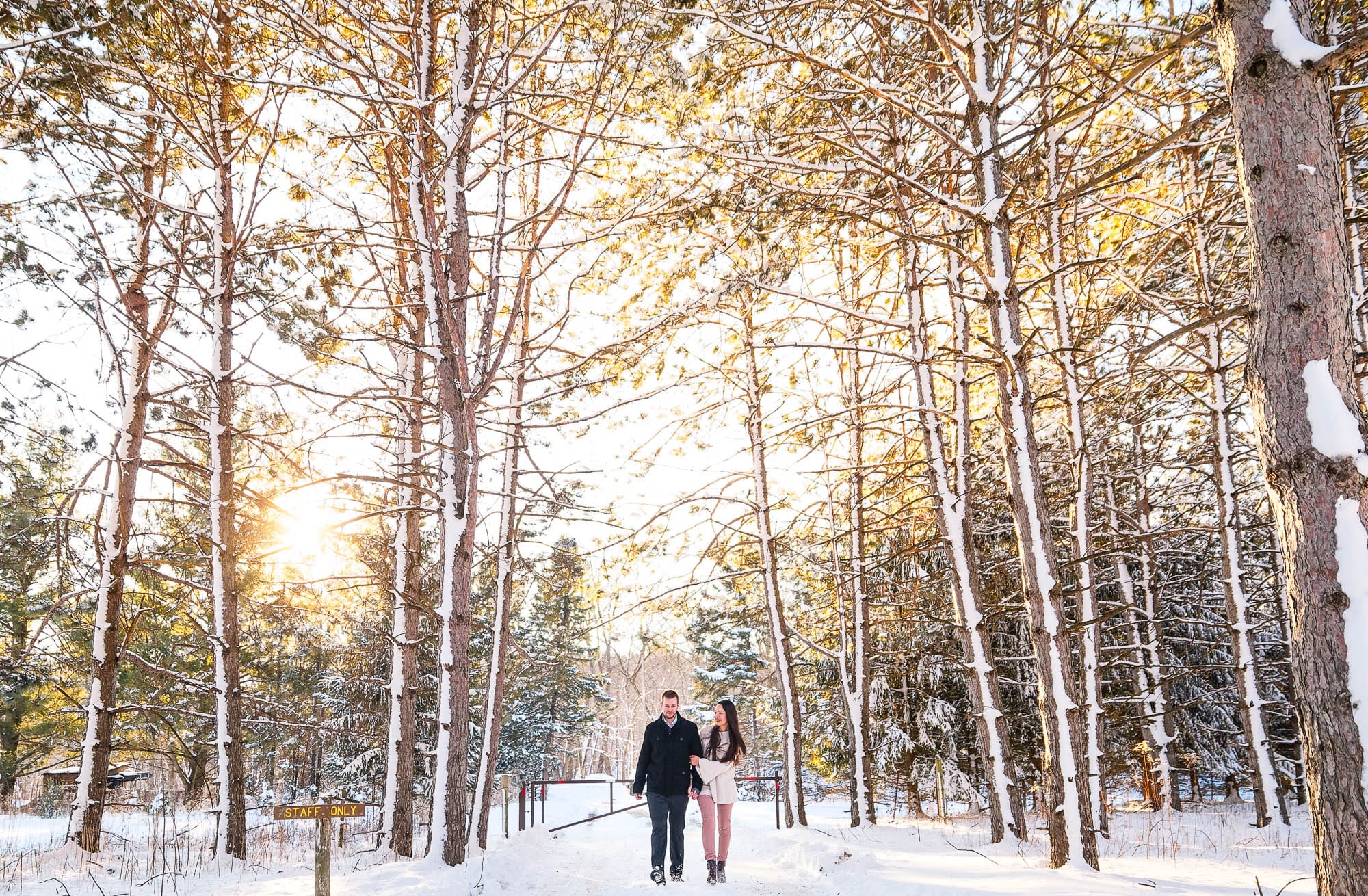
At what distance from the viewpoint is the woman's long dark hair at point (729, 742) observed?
7273mm

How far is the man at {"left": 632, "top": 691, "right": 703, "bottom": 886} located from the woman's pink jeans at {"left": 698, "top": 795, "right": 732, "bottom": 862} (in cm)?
21

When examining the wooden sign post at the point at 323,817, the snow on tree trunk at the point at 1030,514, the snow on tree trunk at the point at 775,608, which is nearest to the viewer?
the wooden sign post at the point at 323,817

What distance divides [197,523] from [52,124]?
26.0ft

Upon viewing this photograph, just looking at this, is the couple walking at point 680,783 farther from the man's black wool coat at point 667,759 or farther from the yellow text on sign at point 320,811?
the yellow text on sign at point 320,811

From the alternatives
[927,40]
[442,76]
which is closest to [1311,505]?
[927,40]

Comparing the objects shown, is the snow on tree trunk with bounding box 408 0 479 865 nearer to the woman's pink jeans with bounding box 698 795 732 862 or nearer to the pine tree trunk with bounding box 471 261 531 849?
the woman's pink jeans with bounding box 698 795 732 862

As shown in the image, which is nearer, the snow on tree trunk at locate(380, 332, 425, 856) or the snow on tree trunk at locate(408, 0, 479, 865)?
the snow on tree trunk at locate(408, 0, 479, 865)

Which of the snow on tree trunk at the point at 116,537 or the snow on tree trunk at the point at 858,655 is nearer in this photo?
the snow on tree trunk at the point at 116,537

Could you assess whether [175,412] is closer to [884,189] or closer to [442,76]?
[442,76]

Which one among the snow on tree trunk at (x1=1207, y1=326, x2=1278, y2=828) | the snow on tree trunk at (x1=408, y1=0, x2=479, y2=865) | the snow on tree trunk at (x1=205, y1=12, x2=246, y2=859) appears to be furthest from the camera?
the snow on tree trunk at (x1=1207, y1=326, x2=1278, y2=828)

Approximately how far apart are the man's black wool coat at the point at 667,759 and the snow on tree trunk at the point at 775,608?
16.5ft

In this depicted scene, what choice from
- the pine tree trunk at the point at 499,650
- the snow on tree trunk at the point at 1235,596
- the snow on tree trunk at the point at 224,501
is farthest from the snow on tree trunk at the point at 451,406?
the snow on tree trunk at the point at 1235,596

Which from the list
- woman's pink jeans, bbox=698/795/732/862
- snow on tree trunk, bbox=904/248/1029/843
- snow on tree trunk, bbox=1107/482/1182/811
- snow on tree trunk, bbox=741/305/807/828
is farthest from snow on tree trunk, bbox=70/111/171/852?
snow on tree trunk, bbox=1107/482/1182/811

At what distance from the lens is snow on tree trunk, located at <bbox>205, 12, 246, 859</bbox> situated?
884 centimetres
